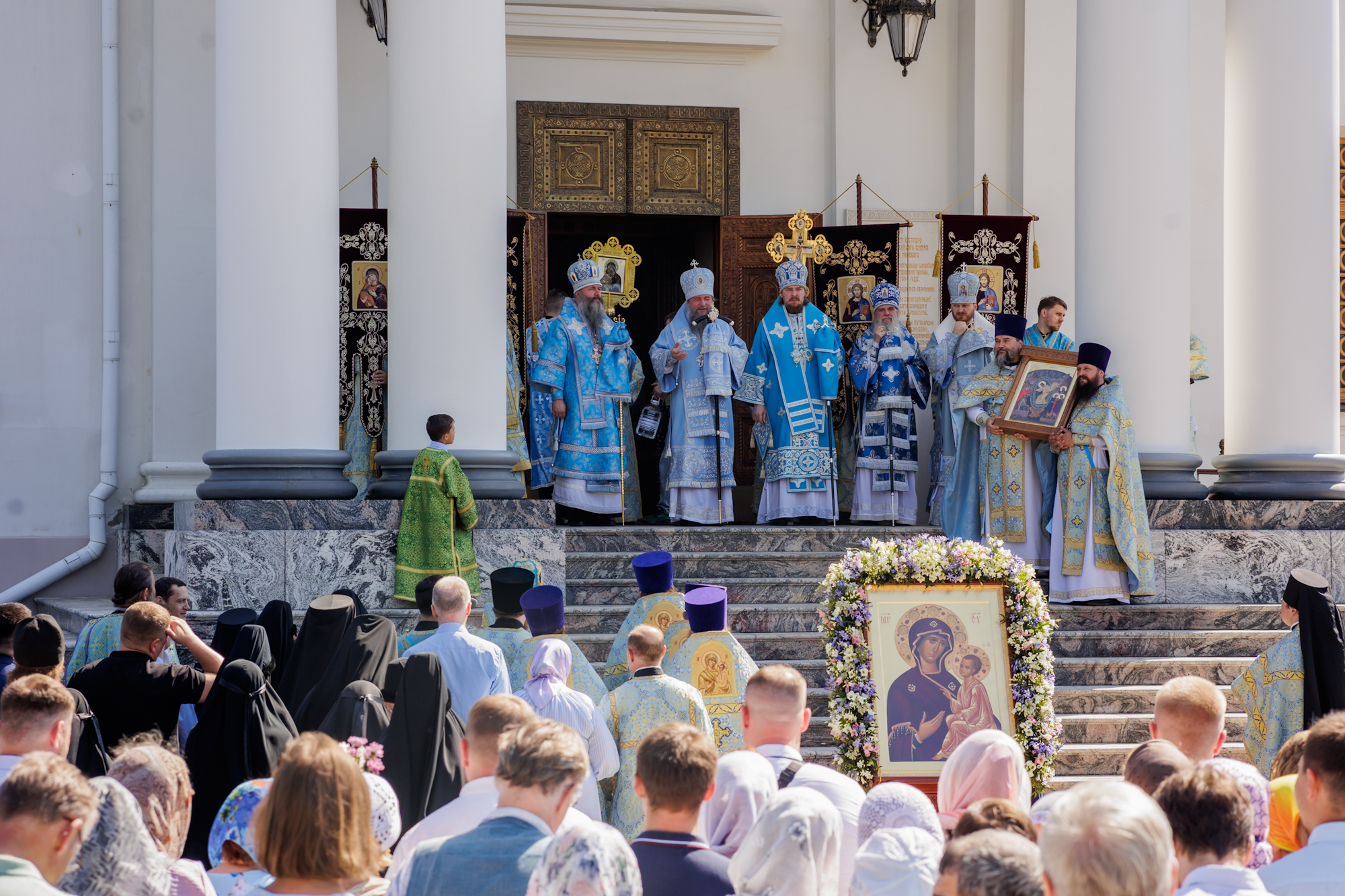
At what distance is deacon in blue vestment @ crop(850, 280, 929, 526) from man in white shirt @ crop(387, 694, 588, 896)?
7.78m

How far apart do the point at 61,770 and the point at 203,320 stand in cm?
818

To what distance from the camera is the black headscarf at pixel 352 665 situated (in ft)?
19.1

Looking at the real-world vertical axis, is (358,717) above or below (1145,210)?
below

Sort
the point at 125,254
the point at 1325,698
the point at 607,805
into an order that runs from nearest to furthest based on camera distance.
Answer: the point at 607,805 < the point at 1325,698 < the point at 125,254

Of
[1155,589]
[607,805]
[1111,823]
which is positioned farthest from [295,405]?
[1111,823]

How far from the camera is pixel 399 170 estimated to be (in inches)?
364

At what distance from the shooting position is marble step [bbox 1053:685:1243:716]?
8.39 meters

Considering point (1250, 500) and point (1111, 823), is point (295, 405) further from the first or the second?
point (1111, 823)

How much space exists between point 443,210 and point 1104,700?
5.08 meters

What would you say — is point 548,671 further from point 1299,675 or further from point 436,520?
point 1299,675

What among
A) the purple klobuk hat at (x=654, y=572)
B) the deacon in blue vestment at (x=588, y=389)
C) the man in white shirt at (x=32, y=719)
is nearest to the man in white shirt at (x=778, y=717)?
the man in white shirt at (x=32, y=719)

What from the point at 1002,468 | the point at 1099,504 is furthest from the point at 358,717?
the point at 1002,468

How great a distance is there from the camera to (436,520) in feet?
28.5

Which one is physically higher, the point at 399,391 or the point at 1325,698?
the point at 399,391
